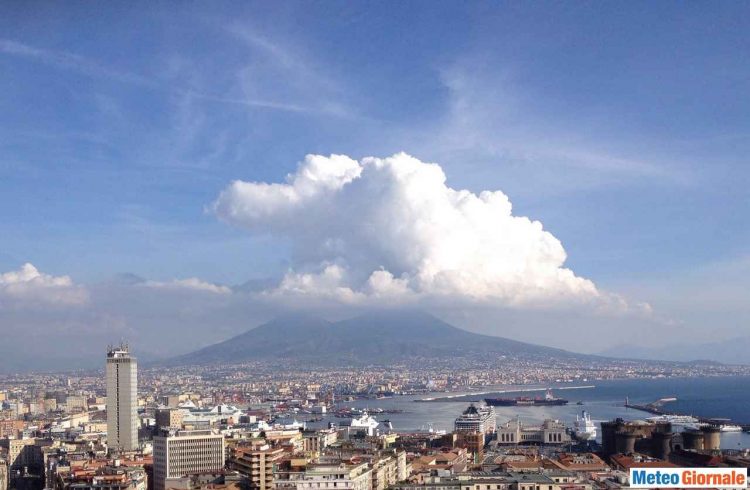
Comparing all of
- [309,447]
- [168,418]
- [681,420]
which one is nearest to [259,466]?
[309,447]

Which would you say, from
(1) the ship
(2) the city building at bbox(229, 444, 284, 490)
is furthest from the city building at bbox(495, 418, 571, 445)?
(1) the ship

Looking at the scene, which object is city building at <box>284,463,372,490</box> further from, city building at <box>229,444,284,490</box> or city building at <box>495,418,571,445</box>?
city building at <box>495,418,571,445</box>

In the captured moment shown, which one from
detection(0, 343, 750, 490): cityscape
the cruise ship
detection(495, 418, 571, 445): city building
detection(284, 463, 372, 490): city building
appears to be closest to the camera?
detection(284, 463, 372, 490): city building

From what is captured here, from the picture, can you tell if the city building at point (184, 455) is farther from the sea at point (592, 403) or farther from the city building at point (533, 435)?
the sea at point (592, 403)

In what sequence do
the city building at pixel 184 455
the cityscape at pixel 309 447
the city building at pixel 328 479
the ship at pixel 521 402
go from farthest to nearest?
the ship at pixel 521 402
the city building at pixel 184 455
the cityscape at pixel 309 447
the city building at pixel 328 479

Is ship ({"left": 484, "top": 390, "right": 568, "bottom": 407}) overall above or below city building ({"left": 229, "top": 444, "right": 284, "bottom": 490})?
below

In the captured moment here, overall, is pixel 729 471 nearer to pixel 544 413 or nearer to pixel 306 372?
pixel 544 413

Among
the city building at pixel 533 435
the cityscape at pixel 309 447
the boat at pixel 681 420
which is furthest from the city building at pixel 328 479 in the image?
the boat at pixel 681 420
